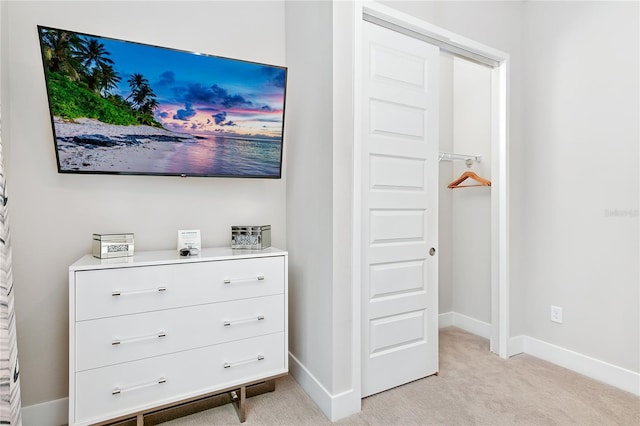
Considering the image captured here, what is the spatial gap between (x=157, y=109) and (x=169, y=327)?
3.83 feet

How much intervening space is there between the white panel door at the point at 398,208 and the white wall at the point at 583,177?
95cm

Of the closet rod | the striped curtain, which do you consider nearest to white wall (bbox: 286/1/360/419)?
the closet rod

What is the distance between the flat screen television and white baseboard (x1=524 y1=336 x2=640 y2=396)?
2.39 metres

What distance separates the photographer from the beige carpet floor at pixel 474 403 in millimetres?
1849

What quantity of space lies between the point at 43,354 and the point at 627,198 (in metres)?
3.53

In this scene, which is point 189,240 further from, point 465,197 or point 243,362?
point 465,197

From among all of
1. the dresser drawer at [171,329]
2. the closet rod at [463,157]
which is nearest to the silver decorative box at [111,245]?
the dresser drawer at [171,329]

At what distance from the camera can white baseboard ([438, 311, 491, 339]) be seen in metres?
3.03

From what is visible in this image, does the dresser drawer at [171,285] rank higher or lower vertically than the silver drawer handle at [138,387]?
higher

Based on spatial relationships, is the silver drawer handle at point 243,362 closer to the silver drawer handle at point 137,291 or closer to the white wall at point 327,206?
the white wall at point 327,206

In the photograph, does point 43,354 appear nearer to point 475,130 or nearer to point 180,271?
point 180,271

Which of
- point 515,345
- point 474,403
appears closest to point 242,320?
point 474,403

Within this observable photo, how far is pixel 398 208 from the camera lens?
2.16 m

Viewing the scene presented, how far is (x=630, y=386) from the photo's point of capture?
6.93 feet
